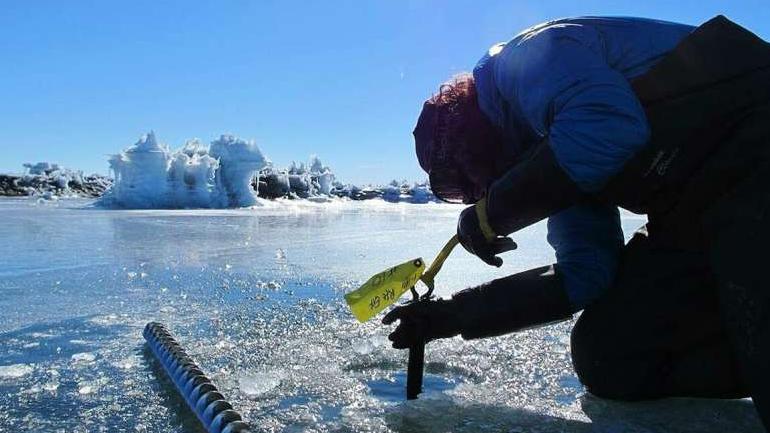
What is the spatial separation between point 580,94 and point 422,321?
26.2 inches

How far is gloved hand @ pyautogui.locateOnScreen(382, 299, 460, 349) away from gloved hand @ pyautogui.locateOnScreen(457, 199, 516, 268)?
0.17 metres

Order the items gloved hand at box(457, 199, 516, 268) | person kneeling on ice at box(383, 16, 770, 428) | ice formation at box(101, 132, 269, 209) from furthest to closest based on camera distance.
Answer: ice formation at box(101, 132, 269, 209) → gloved hand at box(457, 199, 516, 268) → person kneeling on ice at box(383, 16, 770, 428)

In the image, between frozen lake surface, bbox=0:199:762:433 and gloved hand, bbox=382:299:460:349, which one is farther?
gloved hand, bbox=382:299:460:349

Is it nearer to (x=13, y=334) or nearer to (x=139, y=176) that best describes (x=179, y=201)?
(x=139, y=176)

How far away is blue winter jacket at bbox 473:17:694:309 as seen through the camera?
1322 millimetres

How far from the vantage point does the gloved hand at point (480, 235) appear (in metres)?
1.55

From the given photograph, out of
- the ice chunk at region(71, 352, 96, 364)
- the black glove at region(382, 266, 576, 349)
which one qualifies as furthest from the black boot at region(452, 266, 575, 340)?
the ice chunk at region(71, 352, 96, 364)

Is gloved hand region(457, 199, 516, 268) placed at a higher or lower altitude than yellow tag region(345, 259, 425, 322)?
higher

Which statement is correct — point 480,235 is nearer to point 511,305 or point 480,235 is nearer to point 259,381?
point 511,305

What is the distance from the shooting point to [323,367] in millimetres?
1842

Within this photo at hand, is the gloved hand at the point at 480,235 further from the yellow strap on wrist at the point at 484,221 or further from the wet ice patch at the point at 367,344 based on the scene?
the wet ice patch at the point at 367,344

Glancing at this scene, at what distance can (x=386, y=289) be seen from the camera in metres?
1.64

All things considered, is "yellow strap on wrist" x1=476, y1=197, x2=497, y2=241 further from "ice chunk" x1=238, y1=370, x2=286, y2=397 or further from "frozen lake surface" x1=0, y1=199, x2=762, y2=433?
"ice chunk" x1=238, y1=370, x2=286, y2=397

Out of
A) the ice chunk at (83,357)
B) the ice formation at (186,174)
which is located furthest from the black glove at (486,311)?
the ice formation at (186,174)
